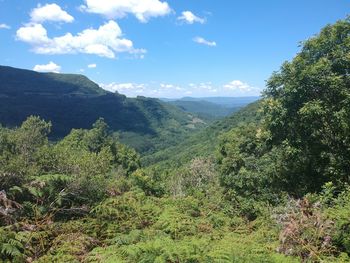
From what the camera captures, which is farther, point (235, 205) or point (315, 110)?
point (235, 205)

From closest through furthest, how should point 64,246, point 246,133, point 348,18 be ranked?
point 64,246 → point 348,18 → point 246,133

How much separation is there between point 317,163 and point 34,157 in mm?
10821

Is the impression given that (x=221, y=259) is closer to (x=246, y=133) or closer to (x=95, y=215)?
(x=95, y=215)

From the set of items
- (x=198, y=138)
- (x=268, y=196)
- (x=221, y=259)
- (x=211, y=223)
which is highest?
(x=221, y=259)

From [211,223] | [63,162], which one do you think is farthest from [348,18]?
[63,162]

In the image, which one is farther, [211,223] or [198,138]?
[198,138]

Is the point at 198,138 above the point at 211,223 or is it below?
below

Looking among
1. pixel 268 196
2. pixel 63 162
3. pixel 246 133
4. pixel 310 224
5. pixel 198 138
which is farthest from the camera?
pixel 198 138

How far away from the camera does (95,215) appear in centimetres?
833

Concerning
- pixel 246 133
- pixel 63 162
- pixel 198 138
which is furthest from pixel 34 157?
pixel 198 138

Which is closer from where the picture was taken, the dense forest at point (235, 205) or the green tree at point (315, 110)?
the dense forest at point (235, 205)

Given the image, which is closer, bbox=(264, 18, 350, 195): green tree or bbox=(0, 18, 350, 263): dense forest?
bbox=(0, 18, 350, 263): dense forest

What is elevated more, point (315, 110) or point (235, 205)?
point (315, 110)

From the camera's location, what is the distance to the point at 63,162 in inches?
491
